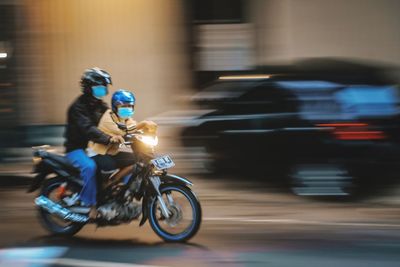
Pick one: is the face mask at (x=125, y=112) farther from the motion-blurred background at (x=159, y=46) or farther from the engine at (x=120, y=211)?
the motion-blurred background at (x=159, y=46)

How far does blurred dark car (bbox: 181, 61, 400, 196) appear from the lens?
A: 29.2 ft

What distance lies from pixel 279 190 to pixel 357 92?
1733 mm

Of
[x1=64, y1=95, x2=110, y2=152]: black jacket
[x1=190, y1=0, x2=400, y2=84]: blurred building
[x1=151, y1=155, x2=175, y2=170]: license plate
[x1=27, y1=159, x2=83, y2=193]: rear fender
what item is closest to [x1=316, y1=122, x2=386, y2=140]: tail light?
[x1=151, y1=155, x2=175, y2=170]: license plate

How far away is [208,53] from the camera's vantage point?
14.5 metres

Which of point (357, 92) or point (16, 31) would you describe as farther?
point (16, 31)

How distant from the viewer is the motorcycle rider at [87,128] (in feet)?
23.3

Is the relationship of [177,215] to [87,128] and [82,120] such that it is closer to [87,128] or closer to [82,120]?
[87,128]

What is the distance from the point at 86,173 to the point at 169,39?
24.5 feet

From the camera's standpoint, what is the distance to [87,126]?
710cm

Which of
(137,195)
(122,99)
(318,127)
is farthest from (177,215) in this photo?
(318,127)

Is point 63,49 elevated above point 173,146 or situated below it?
above

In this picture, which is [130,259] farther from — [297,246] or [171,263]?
[297,246]

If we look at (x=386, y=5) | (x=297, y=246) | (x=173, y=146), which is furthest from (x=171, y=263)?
(x=386, y=5)

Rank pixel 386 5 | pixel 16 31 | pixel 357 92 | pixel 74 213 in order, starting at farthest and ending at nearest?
1. pixel 386 5
2. pixel 16 31
3. pixel 357 92
4. pixel 74 213
